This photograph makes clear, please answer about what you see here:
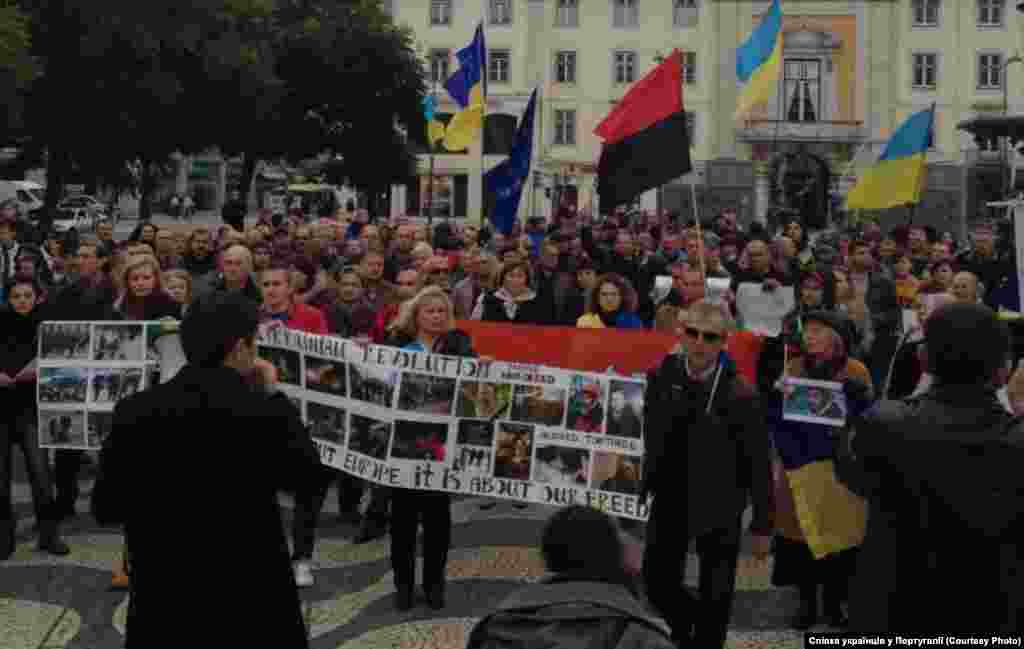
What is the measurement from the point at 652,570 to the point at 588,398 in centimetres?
170

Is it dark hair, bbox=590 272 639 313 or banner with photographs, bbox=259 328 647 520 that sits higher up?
dark hair, bbox=590 272 639 313

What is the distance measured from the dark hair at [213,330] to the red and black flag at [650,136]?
22.5 feet

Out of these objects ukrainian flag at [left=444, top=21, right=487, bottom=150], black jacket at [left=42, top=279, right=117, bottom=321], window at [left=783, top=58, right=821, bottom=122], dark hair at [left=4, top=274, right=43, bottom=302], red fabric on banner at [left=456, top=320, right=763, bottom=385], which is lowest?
red fabric on banner at [left=456, top=320, right=763, bottom=385]

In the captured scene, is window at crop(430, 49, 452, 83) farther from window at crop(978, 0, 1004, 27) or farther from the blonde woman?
the blonde woman

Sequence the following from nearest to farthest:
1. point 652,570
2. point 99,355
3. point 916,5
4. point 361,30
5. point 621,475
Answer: point 652,570 < point 621,475 < point 99,355 < point 361,30 < point 916,5

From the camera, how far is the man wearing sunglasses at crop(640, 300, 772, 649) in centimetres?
643

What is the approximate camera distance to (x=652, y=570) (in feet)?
21.2

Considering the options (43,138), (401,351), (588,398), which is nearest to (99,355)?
(401,351)

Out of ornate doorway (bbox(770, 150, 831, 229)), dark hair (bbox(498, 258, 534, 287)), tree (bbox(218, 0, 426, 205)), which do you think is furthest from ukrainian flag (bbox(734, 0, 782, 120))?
ornate doorway (bbox(770, 150, 831, 229))

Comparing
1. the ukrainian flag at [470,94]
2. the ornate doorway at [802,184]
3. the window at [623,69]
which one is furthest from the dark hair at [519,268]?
the window at [623,69]

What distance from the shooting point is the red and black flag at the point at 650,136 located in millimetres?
11266

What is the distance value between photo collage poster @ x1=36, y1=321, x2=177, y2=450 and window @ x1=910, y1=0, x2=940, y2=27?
6916 cm

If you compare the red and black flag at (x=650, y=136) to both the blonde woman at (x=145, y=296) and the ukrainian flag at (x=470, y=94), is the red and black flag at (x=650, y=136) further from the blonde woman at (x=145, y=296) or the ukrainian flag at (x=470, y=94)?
the ukrainian flag at (x=470, y=94)

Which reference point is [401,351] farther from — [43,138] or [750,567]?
[43,138]
